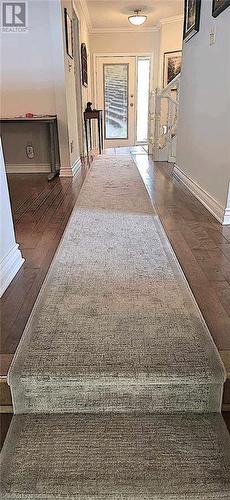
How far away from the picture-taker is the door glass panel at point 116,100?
8000 mm

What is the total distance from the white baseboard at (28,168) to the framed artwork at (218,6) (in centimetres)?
258

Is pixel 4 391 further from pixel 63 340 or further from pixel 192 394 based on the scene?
pixel 192 394

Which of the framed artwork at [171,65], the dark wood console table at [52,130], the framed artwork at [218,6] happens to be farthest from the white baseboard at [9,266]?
the framed artwork at [171,65]

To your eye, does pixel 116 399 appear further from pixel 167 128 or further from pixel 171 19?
pixel 171 19

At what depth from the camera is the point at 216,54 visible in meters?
2.65

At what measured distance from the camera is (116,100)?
8242mm

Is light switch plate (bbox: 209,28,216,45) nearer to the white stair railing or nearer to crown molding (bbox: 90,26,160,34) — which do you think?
the white stair railing

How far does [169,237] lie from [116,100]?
687 centimetres

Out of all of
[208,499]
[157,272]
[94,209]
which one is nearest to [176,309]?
[157,272]

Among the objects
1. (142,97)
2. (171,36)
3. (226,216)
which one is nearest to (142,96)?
(142,97)

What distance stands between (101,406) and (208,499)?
0.39 meters

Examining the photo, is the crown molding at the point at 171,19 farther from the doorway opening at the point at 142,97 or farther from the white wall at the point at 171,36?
the doorway opening at the point at 142,97

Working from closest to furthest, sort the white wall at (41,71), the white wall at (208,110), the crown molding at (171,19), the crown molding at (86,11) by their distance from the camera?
the white wall at (208,110), the white wall at (41,71), the crown molding at (86,11), the crown molding at (171,19)

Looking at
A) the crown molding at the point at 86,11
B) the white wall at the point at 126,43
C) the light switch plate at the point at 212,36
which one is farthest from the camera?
the white wall at the point at 126,43
